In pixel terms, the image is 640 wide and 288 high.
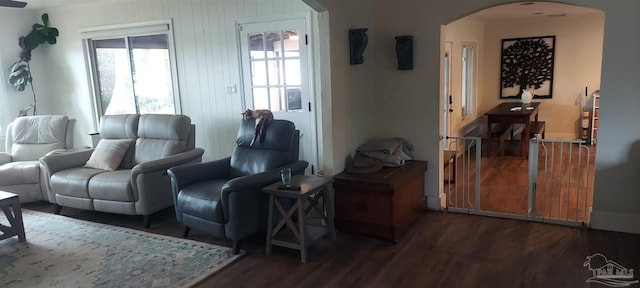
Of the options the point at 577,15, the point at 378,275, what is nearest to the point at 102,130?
the point at 378,275

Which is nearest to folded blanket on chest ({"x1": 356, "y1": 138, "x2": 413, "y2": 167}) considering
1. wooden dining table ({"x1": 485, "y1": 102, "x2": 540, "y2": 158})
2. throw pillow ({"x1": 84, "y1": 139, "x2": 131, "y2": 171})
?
throw pillow ({"x1": 84, "y1": 139, "x2": 131, "y2": 171})

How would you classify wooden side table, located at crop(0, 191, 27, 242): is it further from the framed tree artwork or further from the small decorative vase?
the framed tree artwork

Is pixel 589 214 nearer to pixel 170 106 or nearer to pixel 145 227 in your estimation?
pixel 145 227

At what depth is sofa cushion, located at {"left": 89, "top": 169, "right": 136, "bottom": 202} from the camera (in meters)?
3.97

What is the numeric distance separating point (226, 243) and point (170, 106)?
2.69m

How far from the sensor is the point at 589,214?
3.63 meters

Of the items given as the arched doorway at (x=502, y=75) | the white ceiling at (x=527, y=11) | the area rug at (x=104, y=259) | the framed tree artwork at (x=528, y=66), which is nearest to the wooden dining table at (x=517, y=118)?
the arched doorway at (x=502, y=75)

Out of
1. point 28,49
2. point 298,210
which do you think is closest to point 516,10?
point 298,210

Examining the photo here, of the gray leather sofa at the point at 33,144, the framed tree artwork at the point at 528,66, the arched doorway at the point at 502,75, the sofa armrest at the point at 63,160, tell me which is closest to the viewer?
the sofa armrest at the point at 63,160

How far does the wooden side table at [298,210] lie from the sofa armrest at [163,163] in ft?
4.11

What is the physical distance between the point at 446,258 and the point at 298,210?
111 centimetres

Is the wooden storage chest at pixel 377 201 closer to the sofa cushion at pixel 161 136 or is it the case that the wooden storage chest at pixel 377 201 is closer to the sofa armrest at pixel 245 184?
the sofa armrest at pixel 245 184

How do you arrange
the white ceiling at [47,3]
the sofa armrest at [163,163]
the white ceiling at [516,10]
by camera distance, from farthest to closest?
the white ceiling at [516,10]
the white ceiling at [47,3]
the sofa armrest at [163,163]

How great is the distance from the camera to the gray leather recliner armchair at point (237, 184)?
3.27 meters
